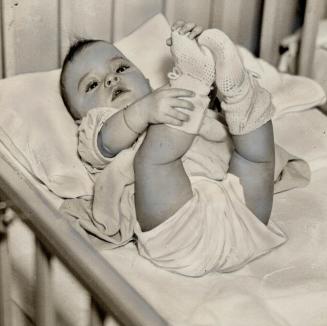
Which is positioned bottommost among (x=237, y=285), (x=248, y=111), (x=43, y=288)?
(x=237, y=285)

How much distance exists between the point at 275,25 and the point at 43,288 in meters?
1.01

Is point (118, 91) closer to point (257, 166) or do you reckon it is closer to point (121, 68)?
point (121, 68)

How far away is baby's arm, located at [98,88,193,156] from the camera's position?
1.36 meters

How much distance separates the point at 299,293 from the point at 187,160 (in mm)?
275

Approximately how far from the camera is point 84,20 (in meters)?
1.80

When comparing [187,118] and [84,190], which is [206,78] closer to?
[187,118]

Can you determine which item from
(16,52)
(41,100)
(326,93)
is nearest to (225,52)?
(41,100)

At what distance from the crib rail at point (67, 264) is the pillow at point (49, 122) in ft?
1.00

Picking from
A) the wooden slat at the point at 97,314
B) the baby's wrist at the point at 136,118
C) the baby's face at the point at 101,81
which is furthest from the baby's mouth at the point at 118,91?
the wooden slat at the point at 97,314

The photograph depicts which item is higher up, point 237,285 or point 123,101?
point 123,101

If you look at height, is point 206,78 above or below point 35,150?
above

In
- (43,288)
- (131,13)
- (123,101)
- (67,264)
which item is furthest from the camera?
(131,13)

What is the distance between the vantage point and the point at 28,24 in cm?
174

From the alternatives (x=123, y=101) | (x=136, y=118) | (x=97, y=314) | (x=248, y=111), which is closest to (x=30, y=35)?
(x=123, y=101)
